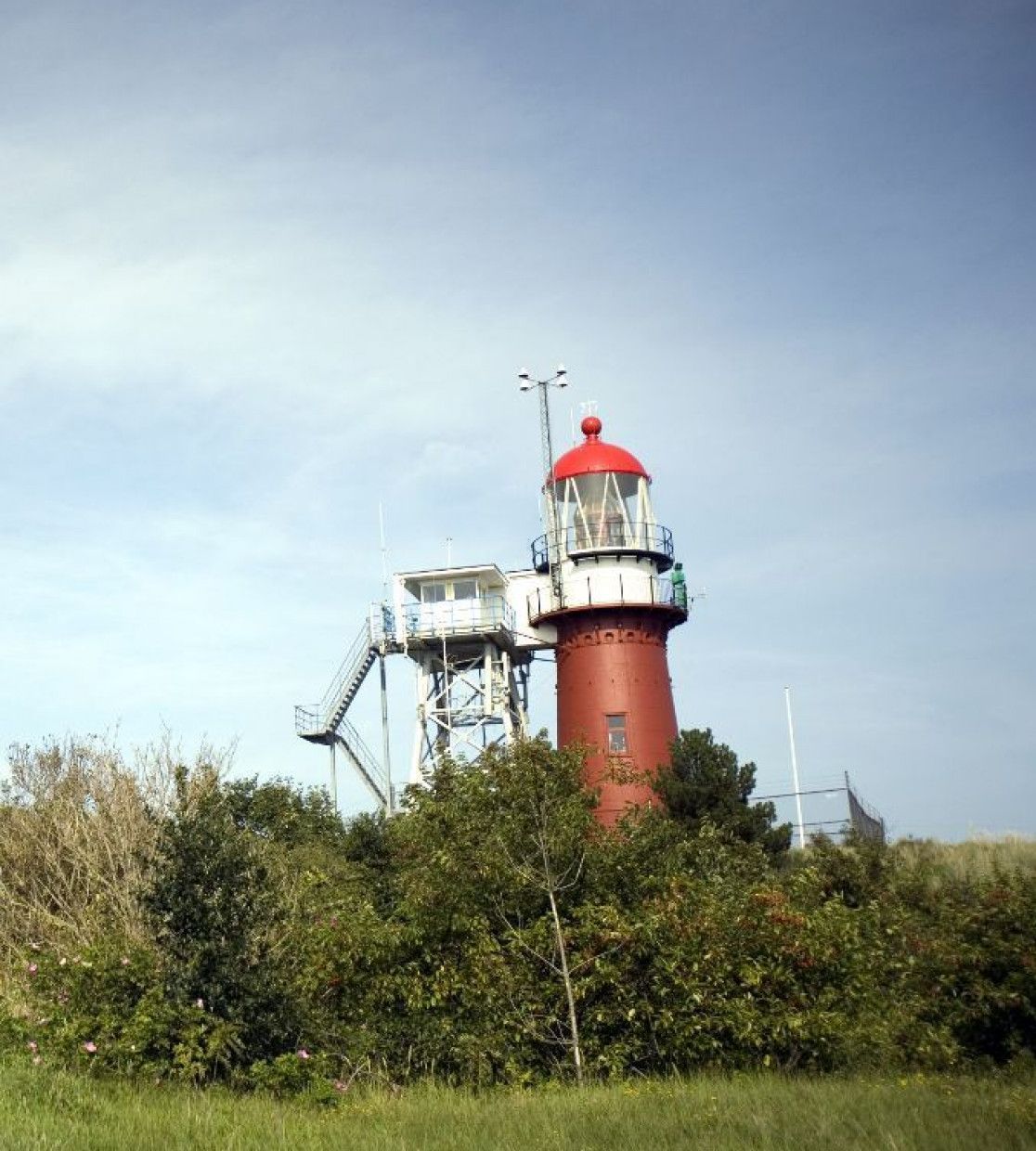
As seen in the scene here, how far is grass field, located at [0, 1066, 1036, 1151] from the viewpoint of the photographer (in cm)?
1125

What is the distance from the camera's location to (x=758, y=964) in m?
16.0

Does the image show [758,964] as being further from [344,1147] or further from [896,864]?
[896,864]

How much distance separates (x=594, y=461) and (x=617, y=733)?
8.32 m

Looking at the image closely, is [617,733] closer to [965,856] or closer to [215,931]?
[965,856]

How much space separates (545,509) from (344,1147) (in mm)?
29853

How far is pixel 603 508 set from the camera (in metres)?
39.5

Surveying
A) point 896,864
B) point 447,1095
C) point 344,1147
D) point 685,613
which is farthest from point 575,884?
point 685,613

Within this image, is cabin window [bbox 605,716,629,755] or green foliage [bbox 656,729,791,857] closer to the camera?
green foliage [bbox 656,729,791,857]

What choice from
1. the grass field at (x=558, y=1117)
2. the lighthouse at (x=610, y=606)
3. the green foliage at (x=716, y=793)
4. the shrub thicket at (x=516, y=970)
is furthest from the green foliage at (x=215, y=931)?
the lighthouse at (x=610, y=606)

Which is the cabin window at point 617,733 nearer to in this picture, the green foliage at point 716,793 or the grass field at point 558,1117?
the green foliage at point 716,793

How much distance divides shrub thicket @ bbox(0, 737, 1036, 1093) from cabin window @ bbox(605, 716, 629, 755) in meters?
17.9

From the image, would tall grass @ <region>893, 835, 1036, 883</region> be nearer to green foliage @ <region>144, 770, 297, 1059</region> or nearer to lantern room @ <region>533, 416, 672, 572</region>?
lantern room @ <region>533, 416, 672, 572</region>

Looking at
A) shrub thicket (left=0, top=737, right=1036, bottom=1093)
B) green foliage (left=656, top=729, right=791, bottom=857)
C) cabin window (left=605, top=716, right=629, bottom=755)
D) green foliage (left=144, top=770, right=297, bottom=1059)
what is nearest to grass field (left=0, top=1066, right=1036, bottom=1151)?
shrub thicket (left=0, top=737, right=1036, bottom=1093)

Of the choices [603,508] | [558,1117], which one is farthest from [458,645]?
[558,1117]
